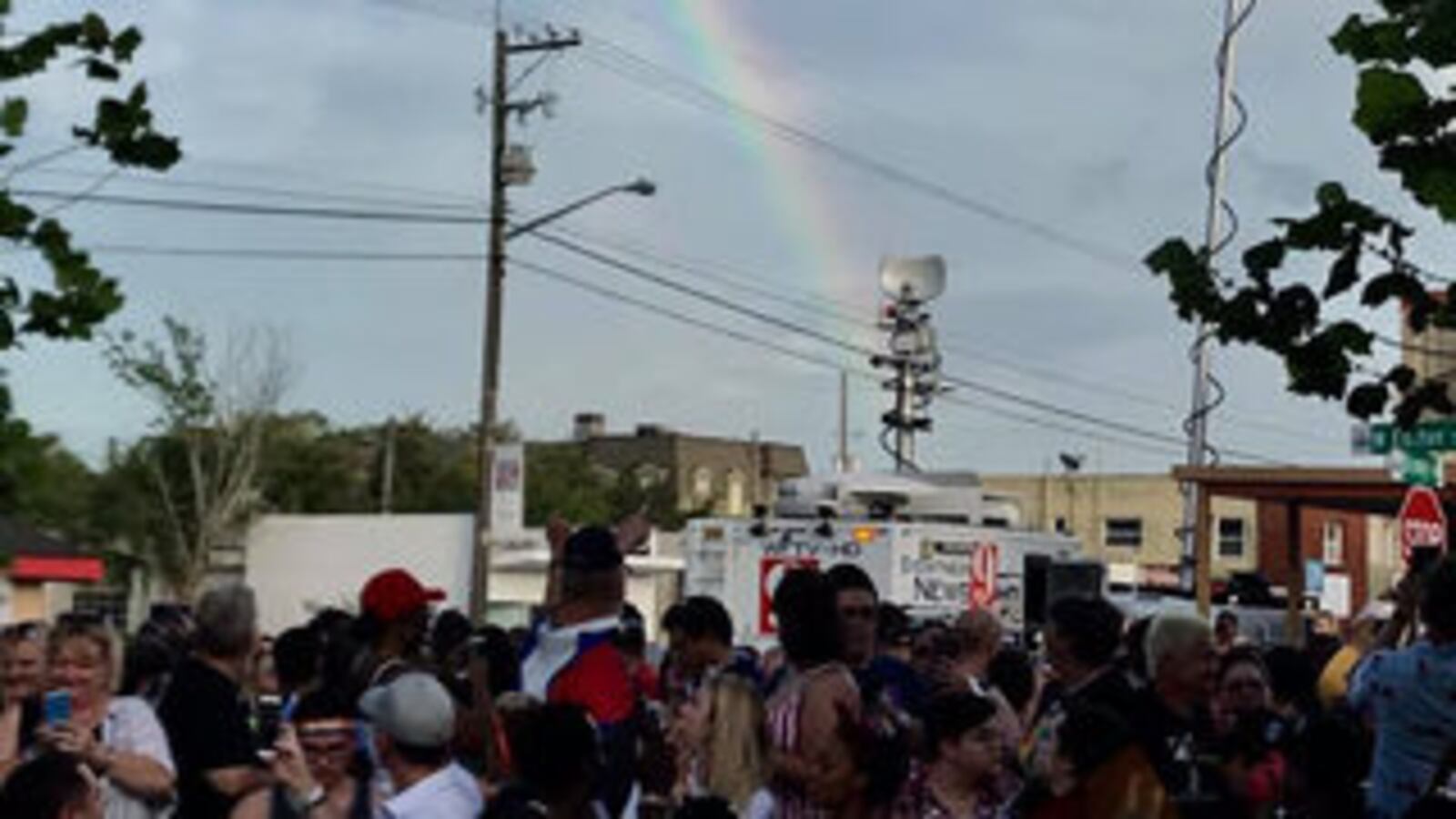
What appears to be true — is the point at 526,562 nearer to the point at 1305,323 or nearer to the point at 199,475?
the point at 199,475

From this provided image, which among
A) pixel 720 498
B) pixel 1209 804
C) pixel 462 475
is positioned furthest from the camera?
pixel 720 498

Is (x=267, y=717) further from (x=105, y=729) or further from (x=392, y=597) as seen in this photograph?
(x=105, y=729)

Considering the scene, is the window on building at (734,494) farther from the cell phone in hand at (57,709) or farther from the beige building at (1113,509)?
the cell phone in hand at (57,709)

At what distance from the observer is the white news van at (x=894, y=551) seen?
19.8 meters

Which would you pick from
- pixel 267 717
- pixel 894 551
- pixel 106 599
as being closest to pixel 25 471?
pixel 267 717

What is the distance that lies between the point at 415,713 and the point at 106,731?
1.74m

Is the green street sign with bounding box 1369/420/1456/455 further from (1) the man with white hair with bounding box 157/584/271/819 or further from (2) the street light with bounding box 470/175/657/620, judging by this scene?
(2) the street light with bounding box 470/175/657/620

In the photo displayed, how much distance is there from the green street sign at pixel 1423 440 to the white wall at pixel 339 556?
34.2 metres

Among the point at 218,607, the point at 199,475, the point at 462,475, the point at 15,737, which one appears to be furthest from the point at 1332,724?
the point at 462,475

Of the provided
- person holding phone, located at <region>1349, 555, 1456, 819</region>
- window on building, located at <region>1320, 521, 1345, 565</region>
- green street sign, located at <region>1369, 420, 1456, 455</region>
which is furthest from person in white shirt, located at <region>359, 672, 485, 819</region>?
window on building, located at <region>1320, 521, 1345, 565</region>

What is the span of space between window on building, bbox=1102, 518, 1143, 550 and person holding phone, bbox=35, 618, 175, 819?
76106mm

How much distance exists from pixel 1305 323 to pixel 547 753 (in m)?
2.22

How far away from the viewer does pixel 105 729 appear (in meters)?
6.80

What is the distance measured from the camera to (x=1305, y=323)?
213 inches
